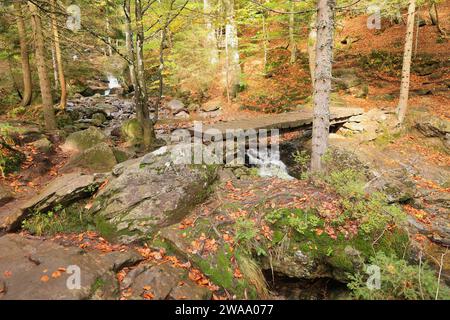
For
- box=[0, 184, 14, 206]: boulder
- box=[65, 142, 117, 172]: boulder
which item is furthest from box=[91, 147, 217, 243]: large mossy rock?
box=[0, 184, 14, 206]: boulder

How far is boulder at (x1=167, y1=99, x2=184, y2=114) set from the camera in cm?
1704

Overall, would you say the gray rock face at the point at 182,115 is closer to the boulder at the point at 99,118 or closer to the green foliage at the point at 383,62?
the boulder at the point at 99,118

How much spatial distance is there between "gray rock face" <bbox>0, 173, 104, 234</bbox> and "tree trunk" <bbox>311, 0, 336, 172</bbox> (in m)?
4.78

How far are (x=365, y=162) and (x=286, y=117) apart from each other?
141 inches

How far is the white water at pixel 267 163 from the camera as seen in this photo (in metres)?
9.85

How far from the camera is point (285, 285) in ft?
14.6

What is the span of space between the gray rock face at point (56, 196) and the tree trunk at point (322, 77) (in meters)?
4.78

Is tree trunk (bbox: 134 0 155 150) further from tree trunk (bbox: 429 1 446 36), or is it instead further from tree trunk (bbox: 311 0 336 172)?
tree trunk (bbox: 429 1 446 36)

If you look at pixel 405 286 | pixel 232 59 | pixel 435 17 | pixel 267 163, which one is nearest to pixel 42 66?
pixel 267 163

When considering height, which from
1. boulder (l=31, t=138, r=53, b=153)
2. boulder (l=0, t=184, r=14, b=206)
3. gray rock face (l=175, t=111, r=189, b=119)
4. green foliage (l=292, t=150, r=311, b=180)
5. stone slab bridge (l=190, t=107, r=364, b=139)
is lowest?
boulder (l=0, t=184, r=14, b=206)

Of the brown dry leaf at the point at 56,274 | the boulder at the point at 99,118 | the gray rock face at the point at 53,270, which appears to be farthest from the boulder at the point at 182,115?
A: the brown dry leaf at the point at 56,274
